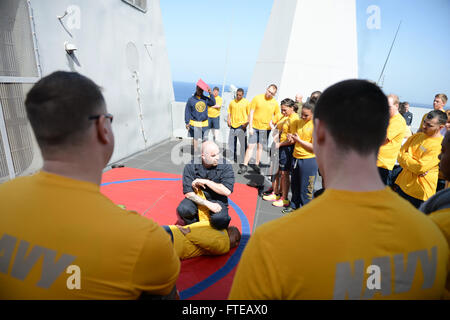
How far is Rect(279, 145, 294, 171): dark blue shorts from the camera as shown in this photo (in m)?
4.43

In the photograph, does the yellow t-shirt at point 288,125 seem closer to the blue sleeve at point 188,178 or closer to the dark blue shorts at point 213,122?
the blue sleeve at point 188,178

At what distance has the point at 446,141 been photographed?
1.71m

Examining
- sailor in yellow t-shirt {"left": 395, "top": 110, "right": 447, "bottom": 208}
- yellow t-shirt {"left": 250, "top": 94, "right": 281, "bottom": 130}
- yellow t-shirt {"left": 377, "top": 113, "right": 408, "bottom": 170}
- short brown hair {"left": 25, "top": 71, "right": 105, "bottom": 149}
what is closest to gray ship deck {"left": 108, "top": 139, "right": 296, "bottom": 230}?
yellow t-shirt {"left": 250, "top": 94, "right": 281, "bottom": 130}

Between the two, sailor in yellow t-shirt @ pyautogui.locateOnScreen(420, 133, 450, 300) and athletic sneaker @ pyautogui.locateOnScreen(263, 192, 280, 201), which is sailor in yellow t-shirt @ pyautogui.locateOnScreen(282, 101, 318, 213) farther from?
sailor in yellow t-shirt @ pyautogui.locateOnScreen(420, 133, 450, 300)

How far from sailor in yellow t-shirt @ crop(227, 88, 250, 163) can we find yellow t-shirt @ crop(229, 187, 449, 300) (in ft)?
19.7

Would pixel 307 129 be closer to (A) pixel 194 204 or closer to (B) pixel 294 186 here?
(B) pixel 294 186

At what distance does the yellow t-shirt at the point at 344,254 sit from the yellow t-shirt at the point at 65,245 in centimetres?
41

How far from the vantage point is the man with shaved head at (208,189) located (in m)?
3.21

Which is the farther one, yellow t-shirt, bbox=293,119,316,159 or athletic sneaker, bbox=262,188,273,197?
athletic sneaker, bbox=262,188,273,197

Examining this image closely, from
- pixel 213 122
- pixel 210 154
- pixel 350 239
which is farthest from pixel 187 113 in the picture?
pixel 350 239

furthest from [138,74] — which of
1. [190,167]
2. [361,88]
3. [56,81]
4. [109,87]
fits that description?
[361,88]

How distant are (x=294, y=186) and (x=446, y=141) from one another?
2.58 m

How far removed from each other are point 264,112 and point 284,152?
172 centimetres

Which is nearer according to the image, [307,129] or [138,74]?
[307,129]
